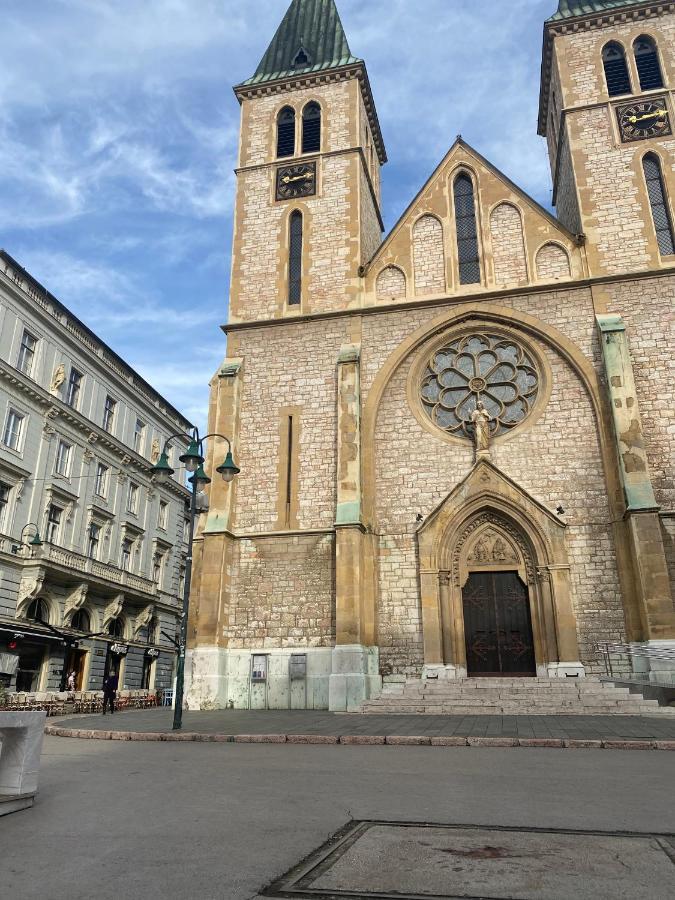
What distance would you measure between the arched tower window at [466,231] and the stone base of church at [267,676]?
1223cm

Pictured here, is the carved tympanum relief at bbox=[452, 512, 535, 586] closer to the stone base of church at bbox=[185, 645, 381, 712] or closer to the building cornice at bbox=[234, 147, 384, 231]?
the stone base of church at bbox=[185, 645, 381, 712]

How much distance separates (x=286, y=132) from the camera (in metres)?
26.3

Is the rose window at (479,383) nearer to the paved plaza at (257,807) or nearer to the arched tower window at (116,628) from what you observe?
the paved plaza at (257,807)

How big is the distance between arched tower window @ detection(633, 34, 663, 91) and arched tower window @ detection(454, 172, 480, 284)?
696 cm

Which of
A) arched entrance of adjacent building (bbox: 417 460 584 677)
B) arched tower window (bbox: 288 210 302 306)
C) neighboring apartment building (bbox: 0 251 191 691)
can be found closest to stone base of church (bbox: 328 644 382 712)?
arched entrance of adjacent building (bbox: 417 460 584 677)

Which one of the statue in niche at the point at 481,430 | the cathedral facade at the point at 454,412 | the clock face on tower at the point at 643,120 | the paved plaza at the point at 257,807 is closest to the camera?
the paved plaza at the point at 257,807

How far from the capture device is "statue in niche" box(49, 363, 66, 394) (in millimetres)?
28647

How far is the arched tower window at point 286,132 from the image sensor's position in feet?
84.7

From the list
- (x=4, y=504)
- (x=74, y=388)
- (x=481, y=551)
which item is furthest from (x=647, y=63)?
(x=4, y=504)

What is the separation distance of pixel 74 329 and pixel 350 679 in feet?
71.1

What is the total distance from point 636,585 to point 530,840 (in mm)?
14132

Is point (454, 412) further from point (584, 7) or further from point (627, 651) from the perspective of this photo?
point (584, 7)

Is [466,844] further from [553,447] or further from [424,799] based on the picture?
[553,447]

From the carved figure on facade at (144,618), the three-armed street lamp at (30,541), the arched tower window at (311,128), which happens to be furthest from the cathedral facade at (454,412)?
the carved figure on facade at (144,618)
